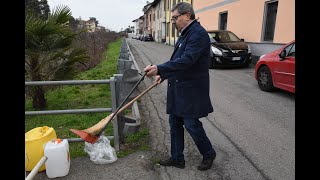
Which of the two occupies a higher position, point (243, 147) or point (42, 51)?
point (42, 51)

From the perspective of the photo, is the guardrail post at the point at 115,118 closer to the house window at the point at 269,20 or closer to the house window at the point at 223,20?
the house window at the point at 269,20

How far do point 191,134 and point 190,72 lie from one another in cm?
75

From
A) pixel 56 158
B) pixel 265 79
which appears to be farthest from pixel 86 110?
pixel 265 79

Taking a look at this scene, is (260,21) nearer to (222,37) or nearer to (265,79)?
(222,37)

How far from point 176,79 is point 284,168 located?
181cm

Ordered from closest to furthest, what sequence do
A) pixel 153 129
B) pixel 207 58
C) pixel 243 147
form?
1. pixel 207 58
2. pixel 243 147
3. pixel 153 129

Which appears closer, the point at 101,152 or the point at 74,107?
the point at 101,152

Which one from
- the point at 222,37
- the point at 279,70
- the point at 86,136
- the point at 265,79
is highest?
the point at 222,37

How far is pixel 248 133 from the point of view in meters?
4.81

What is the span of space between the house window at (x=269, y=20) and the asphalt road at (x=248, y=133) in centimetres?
600

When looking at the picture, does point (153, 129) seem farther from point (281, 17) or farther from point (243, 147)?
point (281, 17)

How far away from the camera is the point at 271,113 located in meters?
5.91

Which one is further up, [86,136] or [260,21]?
[260,21]
